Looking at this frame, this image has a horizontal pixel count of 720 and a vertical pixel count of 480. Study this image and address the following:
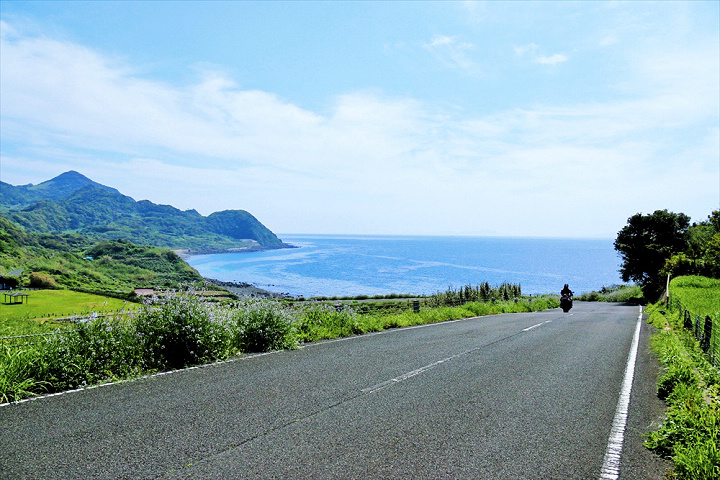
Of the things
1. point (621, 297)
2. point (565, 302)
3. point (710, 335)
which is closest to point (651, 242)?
point (621, 297)

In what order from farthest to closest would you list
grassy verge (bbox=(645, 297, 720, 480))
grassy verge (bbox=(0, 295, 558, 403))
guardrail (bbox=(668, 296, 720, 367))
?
1. guardrail (bbox=(668, 296, 720, 367))
2. grassy verge (bbox=(0, 295, 558, 403))
3. grassy verge (bbox=(645, 297, 720, 480))

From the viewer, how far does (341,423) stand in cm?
491

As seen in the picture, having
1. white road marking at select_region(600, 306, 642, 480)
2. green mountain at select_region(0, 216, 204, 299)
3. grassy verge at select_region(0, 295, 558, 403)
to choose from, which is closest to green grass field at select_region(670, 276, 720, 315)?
white road marking at select_region(600, 306, 642, 480)

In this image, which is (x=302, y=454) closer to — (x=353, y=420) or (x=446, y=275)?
(x=353, y=420)

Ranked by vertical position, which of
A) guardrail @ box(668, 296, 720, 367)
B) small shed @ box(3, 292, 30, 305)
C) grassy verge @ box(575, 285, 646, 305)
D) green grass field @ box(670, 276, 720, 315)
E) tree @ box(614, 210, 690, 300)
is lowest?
small shed @ box(3, 292, 30, 305)

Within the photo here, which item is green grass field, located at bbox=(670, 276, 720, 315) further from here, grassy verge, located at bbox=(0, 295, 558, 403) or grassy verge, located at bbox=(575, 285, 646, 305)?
grassy verge, located at bbox=(575, 285, 646, 305)

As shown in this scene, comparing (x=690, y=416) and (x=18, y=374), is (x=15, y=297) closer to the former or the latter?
(x=18, y=374)

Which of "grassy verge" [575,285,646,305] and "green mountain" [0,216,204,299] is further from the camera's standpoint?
"green mountain" [0,216,204,299]

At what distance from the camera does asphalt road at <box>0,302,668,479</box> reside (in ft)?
12.5

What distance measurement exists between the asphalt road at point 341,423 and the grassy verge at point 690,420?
20cm

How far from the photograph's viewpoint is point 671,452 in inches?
168

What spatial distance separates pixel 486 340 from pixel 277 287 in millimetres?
101073

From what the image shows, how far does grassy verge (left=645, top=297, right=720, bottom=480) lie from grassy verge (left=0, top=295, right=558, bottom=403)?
694 cm

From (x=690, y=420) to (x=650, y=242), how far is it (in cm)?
5466
